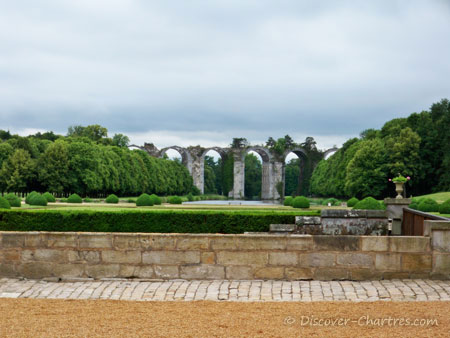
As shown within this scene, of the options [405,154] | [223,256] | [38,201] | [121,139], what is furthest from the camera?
[121,139]

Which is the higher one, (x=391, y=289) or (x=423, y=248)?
(x=423, y=248)

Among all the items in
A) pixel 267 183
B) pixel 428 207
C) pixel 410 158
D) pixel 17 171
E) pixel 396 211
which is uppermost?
pixel 410 158

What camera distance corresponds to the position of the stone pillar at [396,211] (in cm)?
1279

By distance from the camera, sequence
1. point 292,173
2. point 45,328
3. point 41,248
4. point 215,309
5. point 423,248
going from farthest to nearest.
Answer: point 292,173
point 41,248
point 423,248
point 215,309
point 45,328

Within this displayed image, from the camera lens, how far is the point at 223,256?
22.5ft

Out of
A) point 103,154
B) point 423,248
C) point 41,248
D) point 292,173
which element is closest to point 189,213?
point 41,248

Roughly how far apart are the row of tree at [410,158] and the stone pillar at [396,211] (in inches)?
1226

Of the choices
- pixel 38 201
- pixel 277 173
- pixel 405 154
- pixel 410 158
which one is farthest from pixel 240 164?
pixel 38 201

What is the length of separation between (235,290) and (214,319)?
1287mm

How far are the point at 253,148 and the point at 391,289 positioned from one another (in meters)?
61.2

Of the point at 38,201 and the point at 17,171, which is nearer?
the point at 38,201

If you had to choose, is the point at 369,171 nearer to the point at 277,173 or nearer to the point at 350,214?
the point at 277,173

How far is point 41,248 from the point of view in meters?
7.16

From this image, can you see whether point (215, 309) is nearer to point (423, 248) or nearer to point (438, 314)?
point (438, 314)
